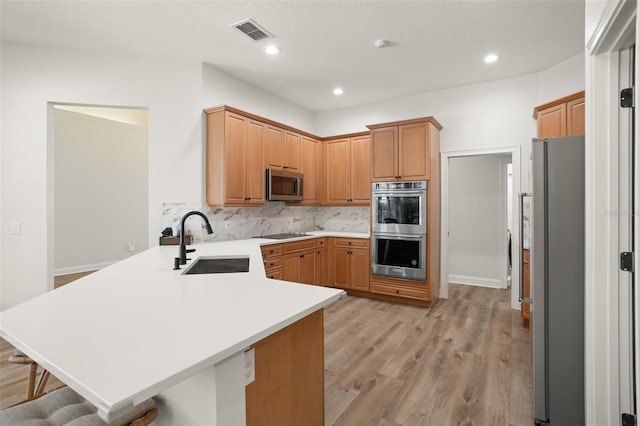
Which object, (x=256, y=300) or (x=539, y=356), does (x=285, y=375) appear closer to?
(x=256, y=300)

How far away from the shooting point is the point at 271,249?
3967mm

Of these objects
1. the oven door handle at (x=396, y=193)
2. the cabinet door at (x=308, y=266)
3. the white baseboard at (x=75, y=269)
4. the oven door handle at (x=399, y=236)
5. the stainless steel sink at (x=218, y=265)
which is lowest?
the white baseboard at (x=75, y=269)

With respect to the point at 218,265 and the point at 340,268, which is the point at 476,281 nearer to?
the point at 340,268

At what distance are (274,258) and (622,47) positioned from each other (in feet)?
11.3

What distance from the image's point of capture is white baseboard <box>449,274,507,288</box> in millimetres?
5351

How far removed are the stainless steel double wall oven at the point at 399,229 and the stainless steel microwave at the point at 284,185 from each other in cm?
111

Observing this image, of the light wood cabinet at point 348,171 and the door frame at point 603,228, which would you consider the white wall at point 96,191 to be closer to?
the light wood cabinet at point 348,171

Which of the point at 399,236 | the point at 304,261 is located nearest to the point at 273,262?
the point at 304,261

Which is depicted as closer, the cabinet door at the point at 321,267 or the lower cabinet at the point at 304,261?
the lower cabinet at the point at 304,261

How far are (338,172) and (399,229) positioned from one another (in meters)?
1.48

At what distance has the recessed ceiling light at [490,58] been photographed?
11.8ft

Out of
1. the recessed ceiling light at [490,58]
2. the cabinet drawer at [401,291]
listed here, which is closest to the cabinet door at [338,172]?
the cabinet drawer at [401,291]

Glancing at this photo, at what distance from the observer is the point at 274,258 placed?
401cm

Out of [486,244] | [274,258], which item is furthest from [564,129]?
[274,258]
